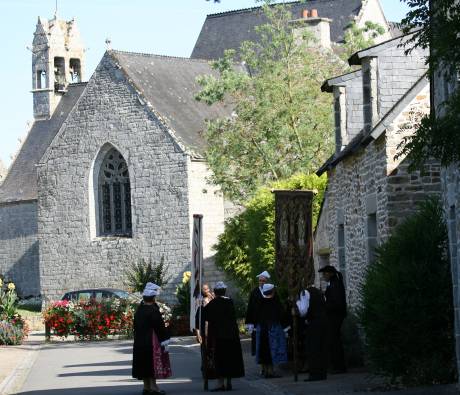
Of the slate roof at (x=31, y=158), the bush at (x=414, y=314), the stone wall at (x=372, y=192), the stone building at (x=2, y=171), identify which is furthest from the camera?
the stone building at (x=2, y=171)

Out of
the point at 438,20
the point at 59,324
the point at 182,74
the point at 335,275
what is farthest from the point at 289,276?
the point at 182,74

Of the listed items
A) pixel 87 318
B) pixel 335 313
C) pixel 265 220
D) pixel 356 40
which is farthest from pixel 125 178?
pixel 335 313

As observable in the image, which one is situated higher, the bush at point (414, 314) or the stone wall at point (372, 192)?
the stone wall at point (372, 192)

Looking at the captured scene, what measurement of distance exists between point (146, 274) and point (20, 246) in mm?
16849

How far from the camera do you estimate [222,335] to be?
59.8 ft

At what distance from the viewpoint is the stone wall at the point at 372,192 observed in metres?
20.4

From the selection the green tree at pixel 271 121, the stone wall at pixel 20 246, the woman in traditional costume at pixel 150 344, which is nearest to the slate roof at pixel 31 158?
the stone wall at pixel 20 246

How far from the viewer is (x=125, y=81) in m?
46.8

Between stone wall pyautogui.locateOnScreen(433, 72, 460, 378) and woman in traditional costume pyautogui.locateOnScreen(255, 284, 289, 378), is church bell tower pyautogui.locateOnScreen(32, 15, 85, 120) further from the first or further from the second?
stone wall pyautogui.locateOnScreen(433, 72, 460, 378)

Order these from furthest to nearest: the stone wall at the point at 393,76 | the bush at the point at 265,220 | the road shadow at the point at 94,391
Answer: the bush at the point at 265,220 → the stone wall at the point at 393,76 → the road shadow at the point at 94,391

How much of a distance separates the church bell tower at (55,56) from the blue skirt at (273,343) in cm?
4770

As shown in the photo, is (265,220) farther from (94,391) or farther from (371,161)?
(94,391)

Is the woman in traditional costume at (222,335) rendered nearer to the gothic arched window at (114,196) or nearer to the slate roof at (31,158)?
the gothic arched window at (114,196)

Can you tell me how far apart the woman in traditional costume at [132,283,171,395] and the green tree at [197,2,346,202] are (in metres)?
19.8
